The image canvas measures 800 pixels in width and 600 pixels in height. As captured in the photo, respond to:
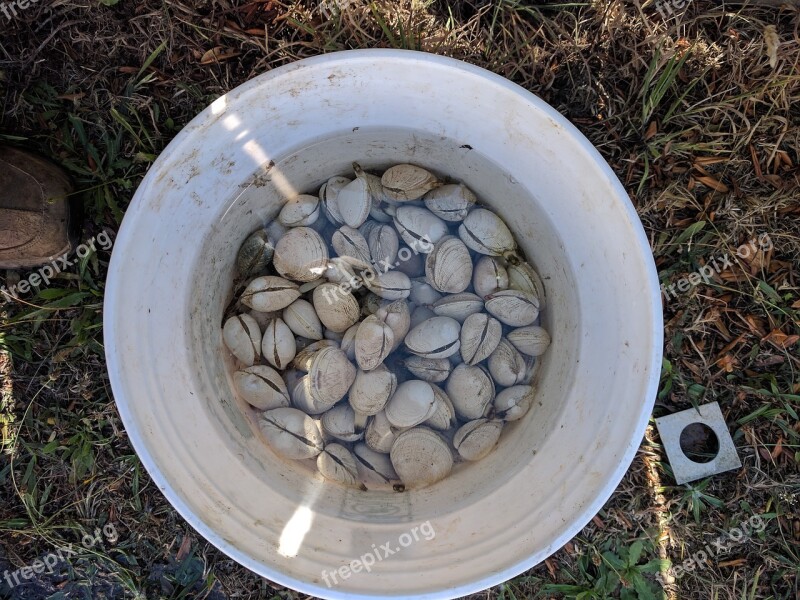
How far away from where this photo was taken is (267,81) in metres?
1.03

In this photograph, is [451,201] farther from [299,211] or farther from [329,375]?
[329,375]

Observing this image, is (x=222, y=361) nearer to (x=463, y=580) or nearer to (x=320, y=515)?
(x=320, y=515)

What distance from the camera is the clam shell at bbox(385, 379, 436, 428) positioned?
1.35 m

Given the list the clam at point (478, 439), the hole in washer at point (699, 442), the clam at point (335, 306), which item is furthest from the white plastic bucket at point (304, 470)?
the hole in washer at point (699, 442)

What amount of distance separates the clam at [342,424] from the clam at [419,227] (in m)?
0.43

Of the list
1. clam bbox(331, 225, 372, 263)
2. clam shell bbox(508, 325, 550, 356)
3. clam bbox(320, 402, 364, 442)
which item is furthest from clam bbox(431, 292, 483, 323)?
clam bbox(320, 402, 364, 442)

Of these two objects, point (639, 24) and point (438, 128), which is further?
point (639, 24)

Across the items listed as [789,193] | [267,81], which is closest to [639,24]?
[789,193]

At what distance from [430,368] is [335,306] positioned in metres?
0.27

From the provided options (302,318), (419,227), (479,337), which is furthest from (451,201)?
(302,318)

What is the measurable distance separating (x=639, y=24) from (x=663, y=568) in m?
1.37

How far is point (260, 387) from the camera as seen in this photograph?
134cm

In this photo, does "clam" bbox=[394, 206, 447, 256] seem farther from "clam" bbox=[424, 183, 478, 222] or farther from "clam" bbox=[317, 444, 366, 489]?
"clam" bbox=[317, 444, 366, 489]

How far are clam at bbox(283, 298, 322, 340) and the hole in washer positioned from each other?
0.99m
